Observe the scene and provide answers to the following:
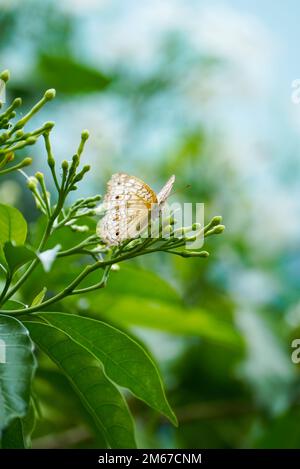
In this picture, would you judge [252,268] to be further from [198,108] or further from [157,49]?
[157,49]

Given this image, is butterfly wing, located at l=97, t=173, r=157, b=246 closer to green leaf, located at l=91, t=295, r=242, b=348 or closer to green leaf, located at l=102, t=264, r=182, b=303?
green leaf, located at l=102, t=264, r=182, b=303

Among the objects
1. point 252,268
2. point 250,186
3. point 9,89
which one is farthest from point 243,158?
point 9,89

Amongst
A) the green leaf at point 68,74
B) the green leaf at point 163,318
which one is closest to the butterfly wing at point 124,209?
the green leaf at point 163,318

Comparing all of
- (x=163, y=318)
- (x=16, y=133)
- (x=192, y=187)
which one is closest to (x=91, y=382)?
(x=16, y=133)

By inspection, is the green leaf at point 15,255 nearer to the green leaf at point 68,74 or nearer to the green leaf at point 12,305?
the green leaf at point 12,305

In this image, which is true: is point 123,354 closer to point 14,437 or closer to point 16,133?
point 14,437

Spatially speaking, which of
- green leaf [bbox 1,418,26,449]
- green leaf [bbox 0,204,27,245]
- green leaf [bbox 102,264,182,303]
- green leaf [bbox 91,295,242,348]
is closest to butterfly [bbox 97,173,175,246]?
green leaf [bbox 0,204,27,245]
